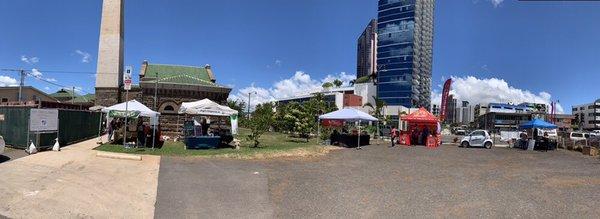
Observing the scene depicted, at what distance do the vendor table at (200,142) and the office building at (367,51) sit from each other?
135763mm

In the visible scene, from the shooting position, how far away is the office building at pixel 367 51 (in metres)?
157

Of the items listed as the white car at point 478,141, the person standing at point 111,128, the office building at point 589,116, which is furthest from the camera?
the office building at point 589,116

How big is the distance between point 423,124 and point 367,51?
481ft

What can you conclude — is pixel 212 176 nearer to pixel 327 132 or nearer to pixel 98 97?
pixel 327 132

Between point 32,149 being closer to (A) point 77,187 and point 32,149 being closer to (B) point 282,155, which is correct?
(A) point 77,187

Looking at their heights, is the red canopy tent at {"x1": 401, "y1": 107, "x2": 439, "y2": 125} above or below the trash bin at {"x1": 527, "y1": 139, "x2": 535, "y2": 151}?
above

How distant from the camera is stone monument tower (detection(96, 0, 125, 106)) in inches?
1549

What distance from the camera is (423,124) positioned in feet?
102

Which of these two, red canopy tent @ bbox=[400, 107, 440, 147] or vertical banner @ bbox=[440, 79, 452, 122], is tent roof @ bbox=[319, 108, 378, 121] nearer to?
red canopy tent @ bbox=[400, 107, 440, 147]

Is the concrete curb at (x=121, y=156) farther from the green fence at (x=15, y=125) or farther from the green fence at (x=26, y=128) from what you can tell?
the green fence at (x=15, y=125)

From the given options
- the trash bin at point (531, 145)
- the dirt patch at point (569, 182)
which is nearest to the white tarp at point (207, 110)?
the dirt patch at point (569, 182)

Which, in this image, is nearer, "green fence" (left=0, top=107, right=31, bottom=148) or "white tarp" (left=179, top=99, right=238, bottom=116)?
"green fence" (left=0, top=107, right=31, bottom=148)

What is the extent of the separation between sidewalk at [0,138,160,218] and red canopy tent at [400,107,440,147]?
780 inches

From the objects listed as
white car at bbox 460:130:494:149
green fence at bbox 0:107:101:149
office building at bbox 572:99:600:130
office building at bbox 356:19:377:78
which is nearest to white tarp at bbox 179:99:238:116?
green fence at bbox 0:107:101:149
